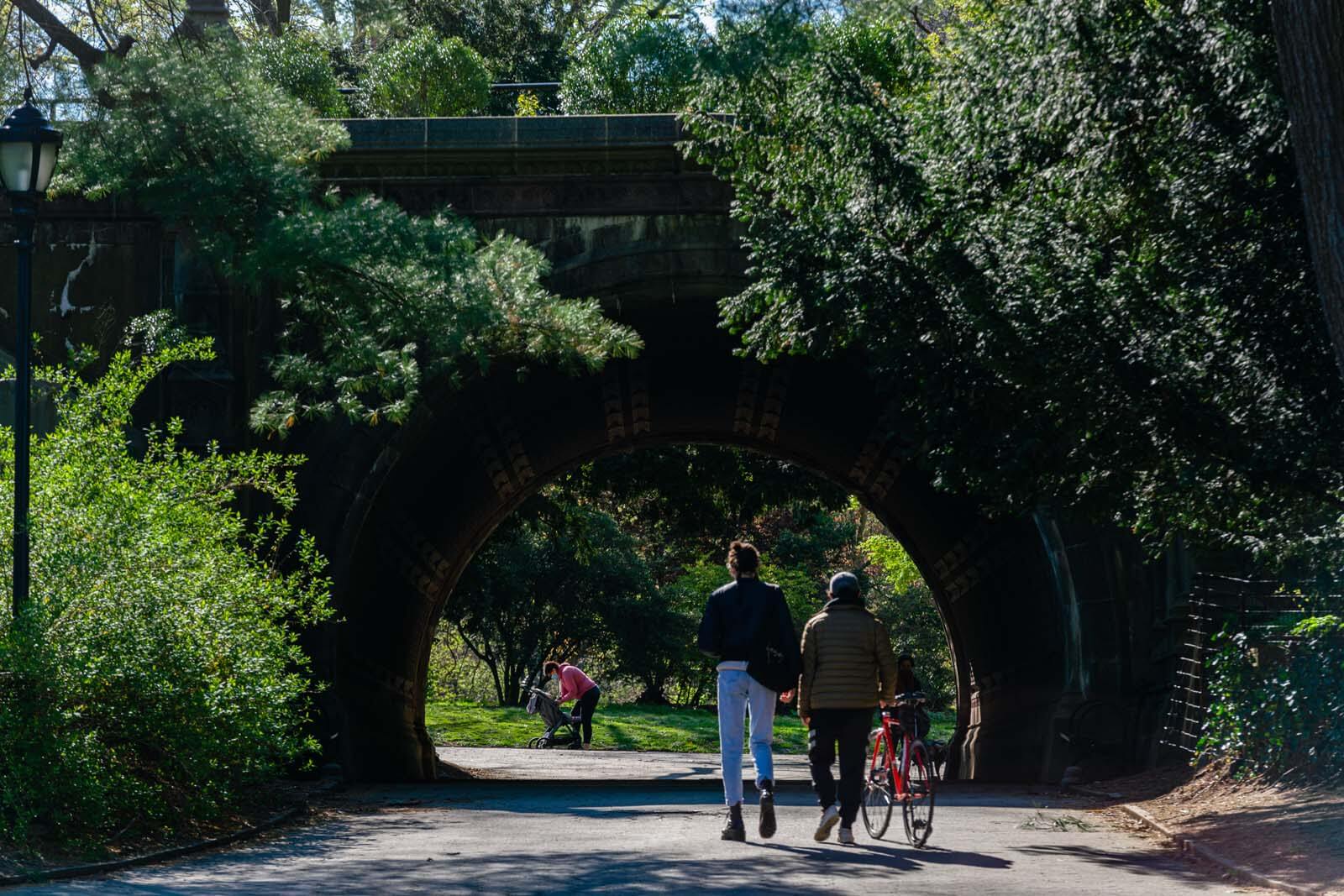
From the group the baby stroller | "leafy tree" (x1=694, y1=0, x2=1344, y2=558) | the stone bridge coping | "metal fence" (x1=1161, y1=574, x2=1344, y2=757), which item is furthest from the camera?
the baby stroller

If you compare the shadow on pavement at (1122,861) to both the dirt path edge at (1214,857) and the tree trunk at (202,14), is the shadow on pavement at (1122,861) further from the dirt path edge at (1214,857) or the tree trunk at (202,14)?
the tree trunk at (202,14)

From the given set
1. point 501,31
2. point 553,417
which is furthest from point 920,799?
point 501,31

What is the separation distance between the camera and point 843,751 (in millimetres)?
10258

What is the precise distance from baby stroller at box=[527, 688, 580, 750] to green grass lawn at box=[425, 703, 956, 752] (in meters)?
1.09

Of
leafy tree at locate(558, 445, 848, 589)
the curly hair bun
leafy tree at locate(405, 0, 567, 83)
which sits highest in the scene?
leafy tree at locate(405, 0, 567, 83)

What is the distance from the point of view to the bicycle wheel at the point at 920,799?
10.0 meters

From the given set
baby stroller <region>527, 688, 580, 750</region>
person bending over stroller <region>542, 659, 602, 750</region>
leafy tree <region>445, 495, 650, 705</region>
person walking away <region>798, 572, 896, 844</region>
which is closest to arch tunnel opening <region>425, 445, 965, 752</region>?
leafy tree <region>445, 495, 650, 705</region>

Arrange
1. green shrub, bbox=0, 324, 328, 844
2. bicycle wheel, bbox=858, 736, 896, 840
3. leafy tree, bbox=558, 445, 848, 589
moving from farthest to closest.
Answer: leafy tree, bbox=558, 445, 848, 589 → bicycle wheel, bbox=858, 736, 896, 840 → green shrub, bbox=0, 324, 328, 844

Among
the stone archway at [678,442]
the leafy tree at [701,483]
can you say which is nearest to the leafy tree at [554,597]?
the leafy tree at [701,483]

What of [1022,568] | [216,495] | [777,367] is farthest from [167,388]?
[1022,568]

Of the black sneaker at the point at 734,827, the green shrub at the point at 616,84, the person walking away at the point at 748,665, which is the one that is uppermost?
the green shrub at the point at 616,84

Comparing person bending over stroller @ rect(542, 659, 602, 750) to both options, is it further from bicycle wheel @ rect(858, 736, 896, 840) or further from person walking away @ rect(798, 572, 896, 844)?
person walking away @ rect(798, 572, 896, 844)

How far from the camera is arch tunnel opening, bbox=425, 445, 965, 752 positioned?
33.5 metres

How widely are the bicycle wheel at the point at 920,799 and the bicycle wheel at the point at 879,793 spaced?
0.54ft
